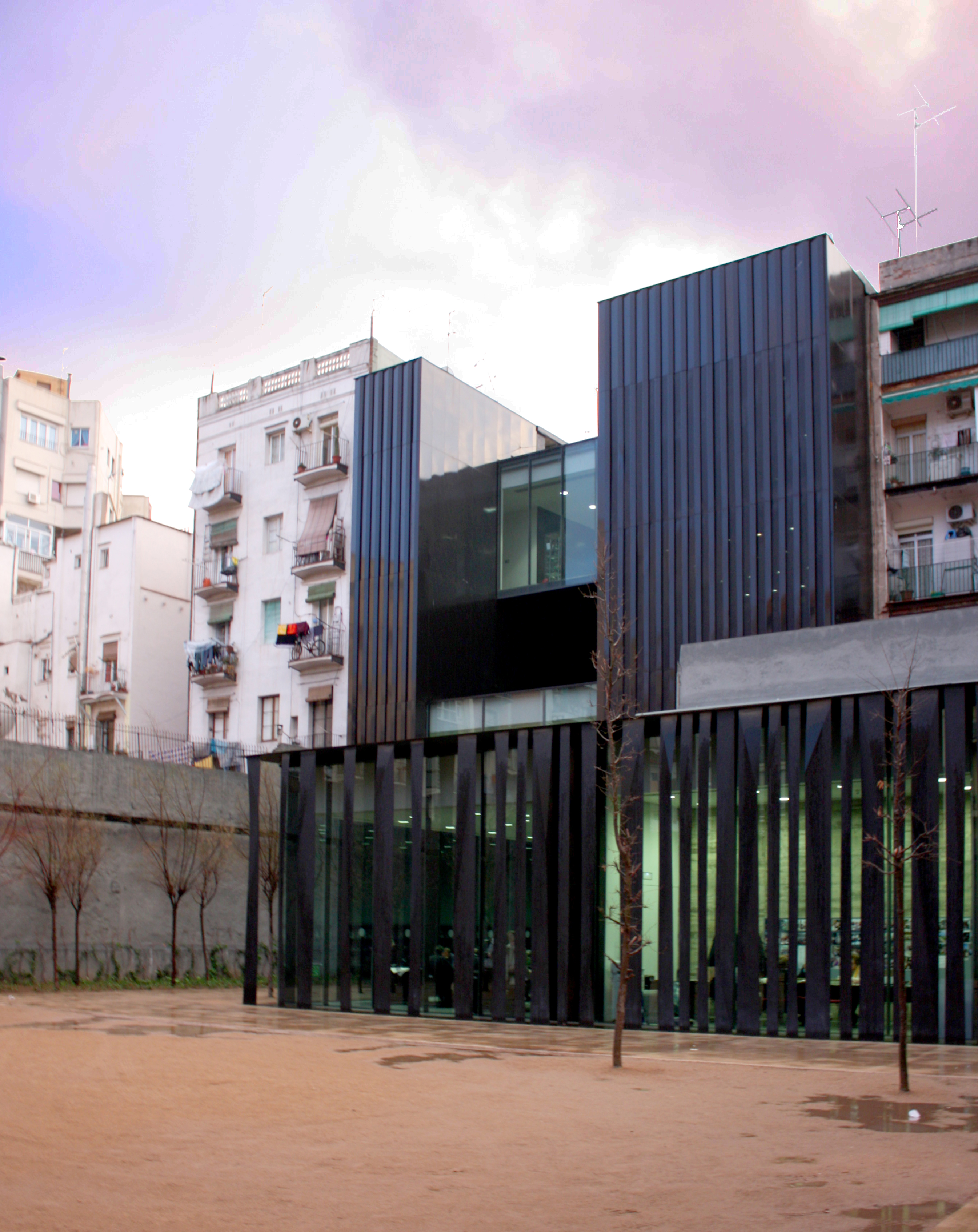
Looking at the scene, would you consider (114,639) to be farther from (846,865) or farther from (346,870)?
(846,865)

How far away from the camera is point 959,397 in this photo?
3453cm

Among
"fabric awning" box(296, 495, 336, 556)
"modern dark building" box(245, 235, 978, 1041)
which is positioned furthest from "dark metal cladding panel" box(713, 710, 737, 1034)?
"fabric awning" box(296, 495, 336, 556)

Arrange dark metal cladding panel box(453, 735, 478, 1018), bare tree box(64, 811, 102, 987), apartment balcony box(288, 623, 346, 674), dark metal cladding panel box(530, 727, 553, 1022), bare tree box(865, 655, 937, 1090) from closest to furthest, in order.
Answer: bare tree box(865, 655, 937, 1090), dark metal cladding panel box(530, 727, 553, 1022), dark metal cladding panel box(453, 735, 478, 1018), bare tree box(64, 811, 102, 987), apartment balcony box(288, 623, 346, 674)

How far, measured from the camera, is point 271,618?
45781 millimetres

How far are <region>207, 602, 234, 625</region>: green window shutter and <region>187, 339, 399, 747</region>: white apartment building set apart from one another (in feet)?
0.13

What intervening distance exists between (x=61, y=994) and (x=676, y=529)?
61.0 ft

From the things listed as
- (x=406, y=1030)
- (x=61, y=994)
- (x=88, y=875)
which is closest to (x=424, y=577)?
(x=88, y=875)

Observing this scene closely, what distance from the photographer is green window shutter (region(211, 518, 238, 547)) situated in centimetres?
4772

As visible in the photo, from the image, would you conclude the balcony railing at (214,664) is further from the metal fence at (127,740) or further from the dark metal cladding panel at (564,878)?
the dark metal cladding panel at (564,878)

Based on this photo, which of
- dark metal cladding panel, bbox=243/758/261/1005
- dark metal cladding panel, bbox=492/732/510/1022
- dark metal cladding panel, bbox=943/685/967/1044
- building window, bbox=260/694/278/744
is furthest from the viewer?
building window, bbox=260/694/278/744

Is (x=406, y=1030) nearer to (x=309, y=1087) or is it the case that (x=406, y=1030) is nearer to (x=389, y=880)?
(x=389, y=880)

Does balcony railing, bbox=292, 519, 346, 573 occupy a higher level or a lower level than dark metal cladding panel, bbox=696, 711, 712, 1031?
higher

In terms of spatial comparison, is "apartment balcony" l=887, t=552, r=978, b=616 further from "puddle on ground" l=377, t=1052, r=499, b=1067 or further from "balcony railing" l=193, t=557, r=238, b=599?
"balcony railing" l=193, t=557, r=238, b=599

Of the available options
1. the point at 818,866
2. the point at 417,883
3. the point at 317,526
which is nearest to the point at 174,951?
the point at 417,883
